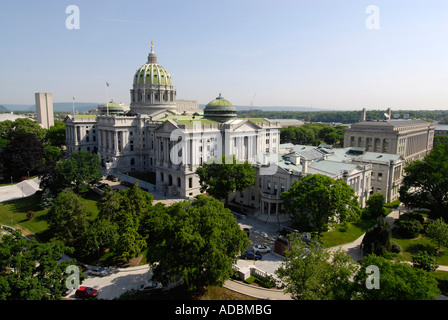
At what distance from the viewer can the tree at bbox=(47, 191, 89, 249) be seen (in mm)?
42906

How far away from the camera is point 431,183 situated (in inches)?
2205

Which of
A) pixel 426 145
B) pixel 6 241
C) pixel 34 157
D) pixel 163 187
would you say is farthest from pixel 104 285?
pixel 426 145

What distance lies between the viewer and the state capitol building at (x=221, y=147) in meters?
58.4

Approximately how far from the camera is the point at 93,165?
70.1 meters

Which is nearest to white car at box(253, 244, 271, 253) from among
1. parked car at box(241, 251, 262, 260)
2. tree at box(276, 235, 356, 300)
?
parked car at box(241, 251, 262, 260)

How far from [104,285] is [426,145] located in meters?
139

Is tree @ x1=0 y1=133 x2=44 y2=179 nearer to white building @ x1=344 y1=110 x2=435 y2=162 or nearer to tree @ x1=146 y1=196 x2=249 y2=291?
tree @ x1=146 y1=196 x2=249 y2=291

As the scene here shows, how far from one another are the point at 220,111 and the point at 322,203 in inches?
1737

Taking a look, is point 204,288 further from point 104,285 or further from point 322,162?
point 322,162

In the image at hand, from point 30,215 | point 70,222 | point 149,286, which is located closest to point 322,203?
point 149,286

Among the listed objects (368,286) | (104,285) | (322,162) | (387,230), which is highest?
(322,162)

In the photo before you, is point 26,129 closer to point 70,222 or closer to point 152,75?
point 152,75
